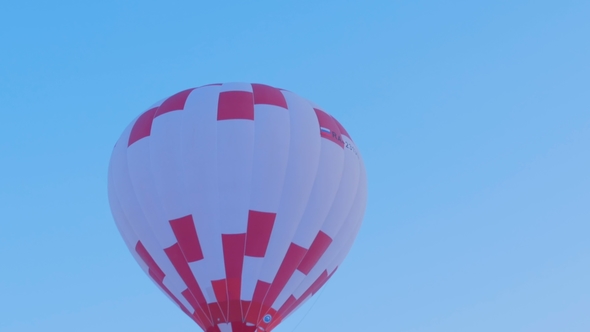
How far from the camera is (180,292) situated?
1605 cm

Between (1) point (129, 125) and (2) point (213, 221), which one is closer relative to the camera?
(2) point (213, 221)

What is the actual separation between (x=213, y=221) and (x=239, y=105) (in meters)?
2.10

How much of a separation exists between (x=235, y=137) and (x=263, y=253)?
191 centimetres

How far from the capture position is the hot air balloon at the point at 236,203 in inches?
616

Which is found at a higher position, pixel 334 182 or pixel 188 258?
pixel 334 182

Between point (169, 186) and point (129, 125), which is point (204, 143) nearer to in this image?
point (169, 186)

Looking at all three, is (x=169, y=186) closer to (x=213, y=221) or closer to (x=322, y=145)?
(x=213, y=221)

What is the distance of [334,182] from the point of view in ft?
54.1

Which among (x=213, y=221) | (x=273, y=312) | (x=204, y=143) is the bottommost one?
(x=273, y=312)

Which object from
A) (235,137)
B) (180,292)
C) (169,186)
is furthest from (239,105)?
(180,292)

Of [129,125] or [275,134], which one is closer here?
[275,134]

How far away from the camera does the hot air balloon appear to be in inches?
616

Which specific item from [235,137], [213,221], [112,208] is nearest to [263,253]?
[213,221]

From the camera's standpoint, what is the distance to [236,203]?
51.7 feet
